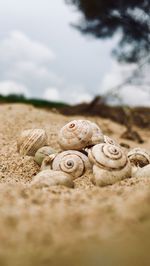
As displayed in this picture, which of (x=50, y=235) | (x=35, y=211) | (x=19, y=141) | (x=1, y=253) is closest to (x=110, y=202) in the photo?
(x=35, y=211)

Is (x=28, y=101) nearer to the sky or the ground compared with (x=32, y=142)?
nearer to the sky

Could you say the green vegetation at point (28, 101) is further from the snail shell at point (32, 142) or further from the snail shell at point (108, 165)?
the snail shell at point (108, 165)

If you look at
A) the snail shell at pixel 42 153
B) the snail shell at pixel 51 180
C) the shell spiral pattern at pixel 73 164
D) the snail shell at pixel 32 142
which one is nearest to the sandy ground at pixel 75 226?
the snail shell at pixel 51 180

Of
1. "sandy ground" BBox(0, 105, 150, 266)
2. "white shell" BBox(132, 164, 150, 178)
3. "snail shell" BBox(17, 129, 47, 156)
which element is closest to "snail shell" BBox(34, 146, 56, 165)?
"snail shell" BBox(17, 129, 47, 156)

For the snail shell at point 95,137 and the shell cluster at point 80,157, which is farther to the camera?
the snail shell at point 95,137

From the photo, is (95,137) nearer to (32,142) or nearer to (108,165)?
(108,165)

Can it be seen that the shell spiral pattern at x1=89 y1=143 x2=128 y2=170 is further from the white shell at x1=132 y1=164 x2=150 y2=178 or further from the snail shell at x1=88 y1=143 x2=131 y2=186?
the white shell at x1=132 y1=164 x2=150 y2=178

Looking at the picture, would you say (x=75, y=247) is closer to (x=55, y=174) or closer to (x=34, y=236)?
(x=34, y=236)

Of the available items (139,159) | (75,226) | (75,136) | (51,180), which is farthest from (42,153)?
(75,226)
